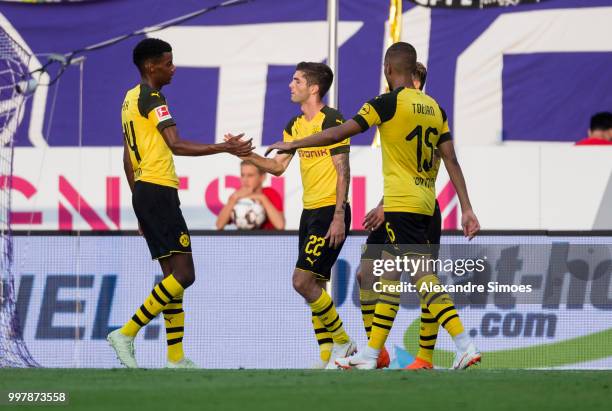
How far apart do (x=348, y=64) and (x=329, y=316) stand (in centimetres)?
641

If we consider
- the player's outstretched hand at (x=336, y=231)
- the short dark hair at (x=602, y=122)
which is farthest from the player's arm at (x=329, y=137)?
the short dark hair at (x=602, y=122)

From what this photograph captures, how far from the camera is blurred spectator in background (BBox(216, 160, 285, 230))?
35.9 ft

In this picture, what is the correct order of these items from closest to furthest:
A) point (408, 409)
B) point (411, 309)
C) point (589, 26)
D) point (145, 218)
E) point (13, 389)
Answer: point (408, 409), point (13, 389), point (145, 218), point (411, 309), point (589, 26)

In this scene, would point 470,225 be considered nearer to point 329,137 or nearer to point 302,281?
point 329,137

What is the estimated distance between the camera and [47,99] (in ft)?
50.6

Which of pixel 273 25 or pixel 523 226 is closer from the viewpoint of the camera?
pixel 523 226

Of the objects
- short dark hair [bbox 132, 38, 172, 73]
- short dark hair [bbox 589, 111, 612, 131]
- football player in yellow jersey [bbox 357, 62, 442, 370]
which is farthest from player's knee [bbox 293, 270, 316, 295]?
short dark hair [bbox 589, 111, 612, 131]

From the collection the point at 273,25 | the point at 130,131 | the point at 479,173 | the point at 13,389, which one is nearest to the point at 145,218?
the point at 130,131

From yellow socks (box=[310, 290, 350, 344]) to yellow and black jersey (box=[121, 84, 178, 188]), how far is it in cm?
123

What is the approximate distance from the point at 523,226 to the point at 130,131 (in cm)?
361

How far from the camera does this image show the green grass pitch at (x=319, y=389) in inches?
248

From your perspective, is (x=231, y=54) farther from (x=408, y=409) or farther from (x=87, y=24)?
(x=408, y=409)

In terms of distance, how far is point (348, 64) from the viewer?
15047 mm

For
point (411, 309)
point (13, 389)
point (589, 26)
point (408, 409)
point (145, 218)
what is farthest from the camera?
point (589, 26)
